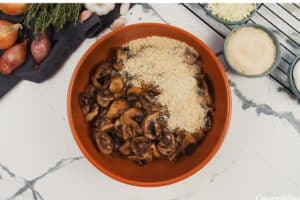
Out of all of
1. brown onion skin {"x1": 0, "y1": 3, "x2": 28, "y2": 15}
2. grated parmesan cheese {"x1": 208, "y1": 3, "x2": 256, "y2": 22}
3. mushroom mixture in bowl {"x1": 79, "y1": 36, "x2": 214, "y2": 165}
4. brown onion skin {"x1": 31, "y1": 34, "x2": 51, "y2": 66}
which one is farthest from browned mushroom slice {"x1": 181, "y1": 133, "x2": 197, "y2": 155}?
brown onion skin {"x1": 0, "y1": 3, "x2": 28, "y2": 15}

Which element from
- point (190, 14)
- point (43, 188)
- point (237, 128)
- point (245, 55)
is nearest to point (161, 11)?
point (190, 14)

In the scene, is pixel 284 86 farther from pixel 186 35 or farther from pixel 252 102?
pixel 186 35

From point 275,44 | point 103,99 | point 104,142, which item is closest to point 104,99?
point 103,99

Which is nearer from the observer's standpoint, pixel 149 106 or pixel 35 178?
pixel 149 106

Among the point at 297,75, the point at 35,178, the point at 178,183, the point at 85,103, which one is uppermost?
the point at 297,75

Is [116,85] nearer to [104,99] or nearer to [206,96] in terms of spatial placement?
[104,99]

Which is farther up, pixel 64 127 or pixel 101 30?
pixel 101 30
